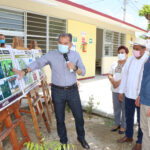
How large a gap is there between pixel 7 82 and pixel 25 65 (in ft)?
2.19

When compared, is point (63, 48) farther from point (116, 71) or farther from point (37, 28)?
point (37, 28)

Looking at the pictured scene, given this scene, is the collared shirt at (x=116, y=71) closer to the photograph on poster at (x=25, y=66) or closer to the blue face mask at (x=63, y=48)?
the blue face mask at (x=63, y=48)

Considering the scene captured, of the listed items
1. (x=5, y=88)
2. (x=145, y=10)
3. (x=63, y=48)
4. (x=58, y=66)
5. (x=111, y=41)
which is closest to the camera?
(x=5, y=88)

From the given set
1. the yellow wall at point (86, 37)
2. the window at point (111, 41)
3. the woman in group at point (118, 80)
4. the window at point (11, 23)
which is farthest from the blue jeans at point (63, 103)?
the window at point (111, 41)

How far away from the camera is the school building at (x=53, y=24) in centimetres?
577

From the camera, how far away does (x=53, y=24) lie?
7285 millimetres

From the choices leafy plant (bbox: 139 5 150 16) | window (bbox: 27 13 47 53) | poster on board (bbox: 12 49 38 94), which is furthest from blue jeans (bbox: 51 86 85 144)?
leafy plant (bbox: 139 5 150 16)

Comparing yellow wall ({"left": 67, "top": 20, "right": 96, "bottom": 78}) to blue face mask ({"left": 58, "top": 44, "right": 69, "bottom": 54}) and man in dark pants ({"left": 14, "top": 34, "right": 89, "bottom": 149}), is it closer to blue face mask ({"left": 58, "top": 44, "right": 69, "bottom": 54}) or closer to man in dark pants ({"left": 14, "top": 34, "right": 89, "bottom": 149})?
man in dark pants ({"left": 14, "top": 34, "right": 89, "bottom": 149})

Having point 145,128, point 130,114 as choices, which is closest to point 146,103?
point 145,128

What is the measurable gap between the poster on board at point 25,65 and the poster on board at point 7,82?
12 cm

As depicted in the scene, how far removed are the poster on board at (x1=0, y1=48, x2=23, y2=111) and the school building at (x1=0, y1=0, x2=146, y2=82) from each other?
3838mm

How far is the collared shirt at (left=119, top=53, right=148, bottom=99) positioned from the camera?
2559mm

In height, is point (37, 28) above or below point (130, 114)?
above

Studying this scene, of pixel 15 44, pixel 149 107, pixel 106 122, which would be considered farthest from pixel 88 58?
pixel 149 107
